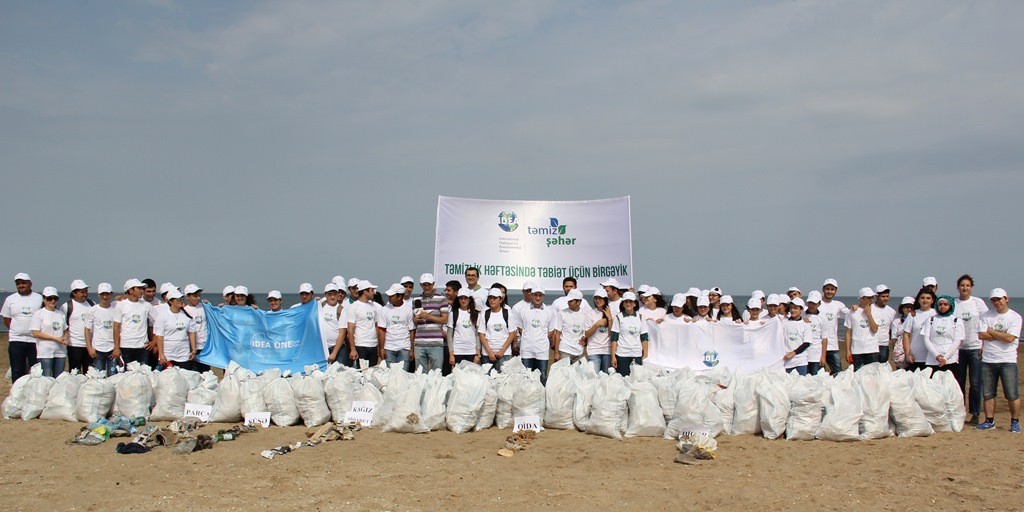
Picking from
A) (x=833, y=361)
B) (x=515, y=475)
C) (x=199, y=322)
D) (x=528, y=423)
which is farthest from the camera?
(x=833, y=361)

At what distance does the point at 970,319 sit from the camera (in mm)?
8117

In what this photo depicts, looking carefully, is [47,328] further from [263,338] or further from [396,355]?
[396,355]

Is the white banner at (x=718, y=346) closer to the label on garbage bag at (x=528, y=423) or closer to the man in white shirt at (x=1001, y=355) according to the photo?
the man in white shirt at (x=1001, y=355)

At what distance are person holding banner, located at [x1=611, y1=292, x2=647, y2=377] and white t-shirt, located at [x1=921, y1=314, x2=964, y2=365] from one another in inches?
116

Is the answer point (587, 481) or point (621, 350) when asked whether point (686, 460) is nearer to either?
point (587, 481)

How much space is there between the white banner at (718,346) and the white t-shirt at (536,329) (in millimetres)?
1328

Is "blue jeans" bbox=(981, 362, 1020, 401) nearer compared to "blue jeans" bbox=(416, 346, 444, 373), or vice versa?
"blue jeans" bbox=(981, 362, 1020, 401)

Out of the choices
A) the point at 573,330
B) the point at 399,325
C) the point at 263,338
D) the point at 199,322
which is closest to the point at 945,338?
the point at 573,330

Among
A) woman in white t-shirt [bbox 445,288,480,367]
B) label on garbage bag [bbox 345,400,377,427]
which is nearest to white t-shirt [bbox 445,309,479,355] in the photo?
woman in white t-shirt [bbox 445,288,480,367]

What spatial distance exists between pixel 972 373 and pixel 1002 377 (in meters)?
0.44

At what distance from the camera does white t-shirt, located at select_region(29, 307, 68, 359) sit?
8750 mm

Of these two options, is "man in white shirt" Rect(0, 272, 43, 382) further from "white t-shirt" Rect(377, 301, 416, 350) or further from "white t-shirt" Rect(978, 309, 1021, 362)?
"white t-shirt" Rect(978, 309, 1021, 362)

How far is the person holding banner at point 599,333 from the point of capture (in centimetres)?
881

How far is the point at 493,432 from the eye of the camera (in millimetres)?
7512
